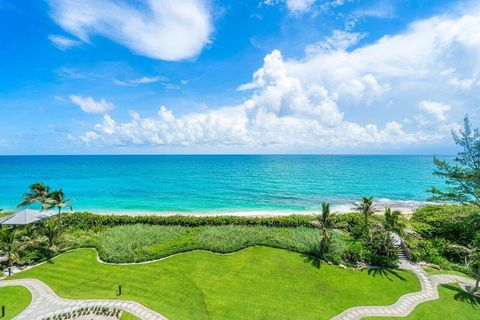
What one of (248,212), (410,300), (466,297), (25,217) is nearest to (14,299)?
(25,217)

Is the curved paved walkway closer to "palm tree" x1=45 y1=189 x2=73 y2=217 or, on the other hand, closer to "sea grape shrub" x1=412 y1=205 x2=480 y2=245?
"sea grape shrub" x1=412 y1=205 x2=480 y2=245

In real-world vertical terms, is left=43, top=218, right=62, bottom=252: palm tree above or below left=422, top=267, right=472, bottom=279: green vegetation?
above

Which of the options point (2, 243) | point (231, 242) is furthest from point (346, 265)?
point (2, 243)

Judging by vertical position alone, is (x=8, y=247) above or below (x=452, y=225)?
below

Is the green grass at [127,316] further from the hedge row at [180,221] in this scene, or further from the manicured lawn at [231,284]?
the hedge row at [180,221]

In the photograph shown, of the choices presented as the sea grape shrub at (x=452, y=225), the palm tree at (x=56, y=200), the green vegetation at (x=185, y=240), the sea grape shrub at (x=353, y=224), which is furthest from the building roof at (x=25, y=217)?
the sea grape shrub at (x=452, y=225)

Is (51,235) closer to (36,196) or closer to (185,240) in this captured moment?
(36,196)

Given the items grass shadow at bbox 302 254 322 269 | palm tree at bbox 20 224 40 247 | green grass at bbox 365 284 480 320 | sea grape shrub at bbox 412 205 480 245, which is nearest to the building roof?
palm tree at bbox 20 224 40 247
